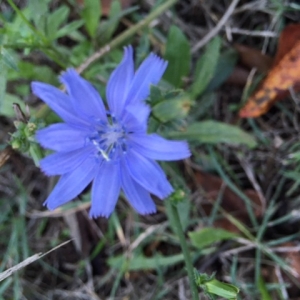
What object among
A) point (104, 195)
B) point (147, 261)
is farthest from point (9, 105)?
point (147, 261)

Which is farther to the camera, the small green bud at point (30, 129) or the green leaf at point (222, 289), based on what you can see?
the small green bud at point (30, 129)

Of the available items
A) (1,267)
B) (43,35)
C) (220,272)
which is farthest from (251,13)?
(1,267)

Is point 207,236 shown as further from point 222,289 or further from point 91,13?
point 91,13

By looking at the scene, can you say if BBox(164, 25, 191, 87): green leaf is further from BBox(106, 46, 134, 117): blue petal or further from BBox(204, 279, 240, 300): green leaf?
BBox(204, 279, 240, 300): green leaf

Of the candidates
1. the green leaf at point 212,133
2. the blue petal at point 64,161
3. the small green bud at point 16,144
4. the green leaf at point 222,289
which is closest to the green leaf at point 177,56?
the green leaf at point 212,133

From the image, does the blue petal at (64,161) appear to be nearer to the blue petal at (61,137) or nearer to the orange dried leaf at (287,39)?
the blue petal at (61,137)

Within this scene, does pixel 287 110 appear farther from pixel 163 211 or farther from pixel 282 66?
pixel 163 211

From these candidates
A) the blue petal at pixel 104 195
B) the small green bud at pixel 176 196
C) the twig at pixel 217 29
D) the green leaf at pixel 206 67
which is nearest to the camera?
the blue petal at pixel 104 195

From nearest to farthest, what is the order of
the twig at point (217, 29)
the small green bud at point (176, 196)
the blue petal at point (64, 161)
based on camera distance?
1. the blue petal at point (64, 161)
2. the small green bud at point (176, 196)
3. the twig at point (217, 29)
